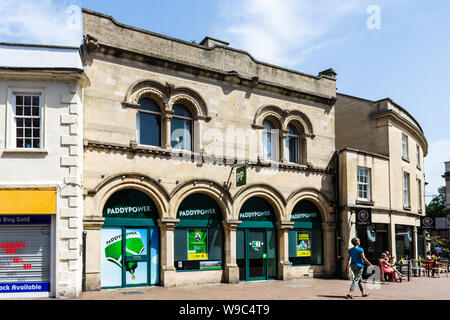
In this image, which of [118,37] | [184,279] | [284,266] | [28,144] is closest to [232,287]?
[184,279]

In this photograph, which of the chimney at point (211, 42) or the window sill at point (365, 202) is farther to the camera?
the window sill at point (365, 202)

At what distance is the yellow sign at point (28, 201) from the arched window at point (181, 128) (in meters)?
5.51

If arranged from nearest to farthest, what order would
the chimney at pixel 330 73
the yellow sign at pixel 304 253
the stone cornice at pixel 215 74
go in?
the stone cornice at pixel 215 74 → the yellow sign at pixel 304 253 → the chimney at pixel 330 73

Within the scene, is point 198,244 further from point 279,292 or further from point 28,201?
point 28,201

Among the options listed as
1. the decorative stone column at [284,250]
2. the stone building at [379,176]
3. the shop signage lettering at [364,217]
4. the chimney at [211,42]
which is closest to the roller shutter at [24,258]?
the decorative stone column at [284,250]

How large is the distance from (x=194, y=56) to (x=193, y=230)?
6.62 m

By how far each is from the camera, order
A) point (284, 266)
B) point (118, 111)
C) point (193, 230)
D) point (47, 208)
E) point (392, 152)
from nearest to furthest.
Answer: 1. point (47, 208)
2. point (118, 111)
3. point (193, 230)
4. point (284, 266)
5. point (392, 152)

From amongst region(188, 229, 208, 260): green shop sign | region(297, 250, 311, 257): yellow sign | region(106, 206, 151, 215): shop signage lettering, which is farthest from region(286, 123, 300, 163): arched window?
region(106, 206, 151, 215): shop signage lettering

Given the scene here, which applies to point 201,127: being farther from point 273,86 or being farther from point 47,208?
point 47,208

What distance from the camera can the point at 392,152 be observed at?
2523 centimetres

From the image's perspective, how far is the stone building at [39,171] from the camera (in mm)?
13727

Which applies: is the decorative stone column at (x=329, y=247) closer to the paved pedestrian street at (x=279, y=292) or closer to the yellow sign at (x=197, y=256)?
the paved pedestrian street at (x=279, y=292)

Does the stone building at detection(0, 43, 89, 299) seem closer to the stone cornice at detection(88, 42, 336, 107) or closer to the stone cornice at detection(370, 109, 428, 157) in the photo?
the stone cornice at detection(88, 42, 336, 107)

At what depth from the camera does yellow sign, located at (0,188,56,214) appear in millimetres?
13578
